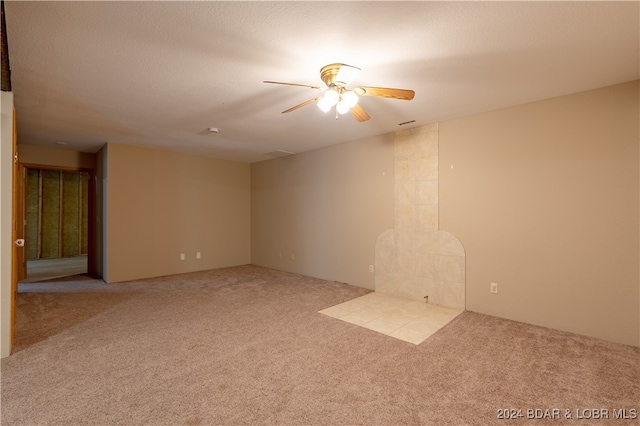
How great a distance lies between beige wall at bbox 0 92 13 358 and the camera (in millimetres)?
2381

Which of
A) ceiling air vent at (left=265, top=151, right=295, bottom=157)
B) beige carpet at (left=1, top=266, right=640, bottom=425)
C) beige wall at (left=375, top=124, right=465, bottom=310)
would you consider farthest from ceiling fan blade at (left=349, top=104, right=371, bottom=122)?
ceiling air vent at (left=265, top=151, right=295, bottom=157)

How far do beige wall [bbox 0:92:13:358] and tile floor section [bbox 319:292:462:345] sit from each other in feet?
9.31

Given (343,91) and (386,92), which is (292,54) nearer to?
(343,91)

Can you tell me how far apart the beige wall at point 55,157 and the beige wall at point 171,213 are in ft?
4.18

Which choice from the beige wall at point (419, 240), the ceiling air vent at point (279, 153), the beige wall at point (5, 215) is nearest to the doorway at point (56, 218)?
the ceiling air vent at point (279, 153)

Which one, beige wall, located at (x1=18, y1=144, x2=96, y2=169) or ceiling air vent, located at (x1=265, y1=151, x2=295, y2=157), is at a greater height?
ceiling air vent, located at (x1=265, y1=151, x2=295, y2=157)

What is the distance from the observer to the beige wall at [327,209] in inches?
182

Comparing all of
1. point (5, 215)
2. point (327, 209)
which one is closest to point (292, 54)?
point (5, 215)

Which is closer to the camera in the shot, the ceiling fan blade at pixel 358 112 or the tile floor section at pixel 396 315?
the ceiling fan blade at pixel 358 112

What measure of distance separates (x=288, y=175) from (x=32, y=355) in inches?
174

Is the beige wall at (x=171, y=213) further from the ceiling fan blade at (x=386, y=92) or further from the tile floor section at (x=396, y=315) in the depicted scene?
the ceiling fan blade at (x=386, y=92)

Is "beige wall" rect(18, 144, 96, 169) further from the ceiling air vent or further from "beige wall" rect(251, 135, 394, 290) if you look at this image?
the ceiling air vent

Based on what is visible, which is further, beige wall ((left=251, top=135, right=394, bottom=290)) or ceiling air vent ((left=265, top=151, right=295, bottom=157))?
ceiling air vent ((left=265, top=151, right=295, bottom=157))

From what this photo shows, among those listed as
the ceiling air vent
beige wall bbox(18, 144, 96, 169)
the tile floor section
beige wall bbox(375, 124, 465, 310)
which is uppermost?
the ceiling air vent
